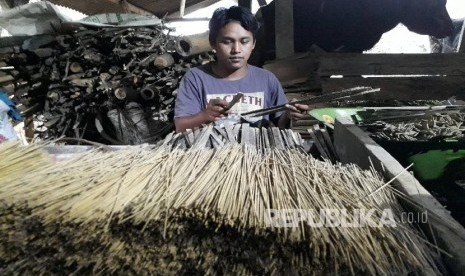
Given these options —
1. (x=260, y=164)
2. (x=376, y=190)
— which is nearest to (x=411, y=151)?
(x=376, y=190)

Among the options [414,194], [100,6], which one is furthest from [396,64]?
[100,6]

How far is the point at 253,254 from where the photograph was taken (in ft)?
3.01

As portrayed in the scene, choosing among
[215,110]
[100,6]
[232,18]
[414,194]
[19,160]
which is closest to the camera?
[414,194]

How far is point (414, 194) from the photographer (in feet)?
3.76

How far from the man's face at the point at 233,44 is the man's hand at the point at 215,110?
714 mm

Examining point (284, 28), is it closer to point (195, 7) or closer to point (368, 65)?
point (368, 65)

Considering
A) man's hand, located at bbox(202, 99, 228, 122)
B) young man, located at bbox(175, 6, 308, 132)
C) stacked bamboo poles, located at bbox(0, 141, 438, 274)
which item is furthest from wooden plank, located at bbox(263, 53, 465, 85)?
stacked bamboo poles, located at bbox(0, 141, 438, 274)

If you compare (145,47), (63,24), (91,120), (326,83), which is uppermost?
(63,24)

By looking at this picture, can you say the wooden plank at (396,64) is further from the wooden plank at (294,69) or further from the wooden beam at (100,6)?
the wooden beam at (100,6)

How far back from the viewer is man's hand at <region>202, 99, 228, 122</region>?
2070 mm

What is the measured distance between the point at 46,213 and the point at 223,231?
0.48 meters

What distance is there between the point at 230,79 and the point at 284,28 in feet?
4.78

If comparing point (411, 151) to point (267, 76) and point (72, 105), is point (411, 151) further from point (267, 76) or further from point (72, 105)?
point (72, 105)

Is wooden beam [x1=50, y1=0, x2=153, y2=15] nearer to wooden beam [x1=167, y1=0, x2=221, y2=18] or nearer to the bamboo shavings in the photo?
wooden beam [x1=167, y1=0, x2=221, y2=18]
